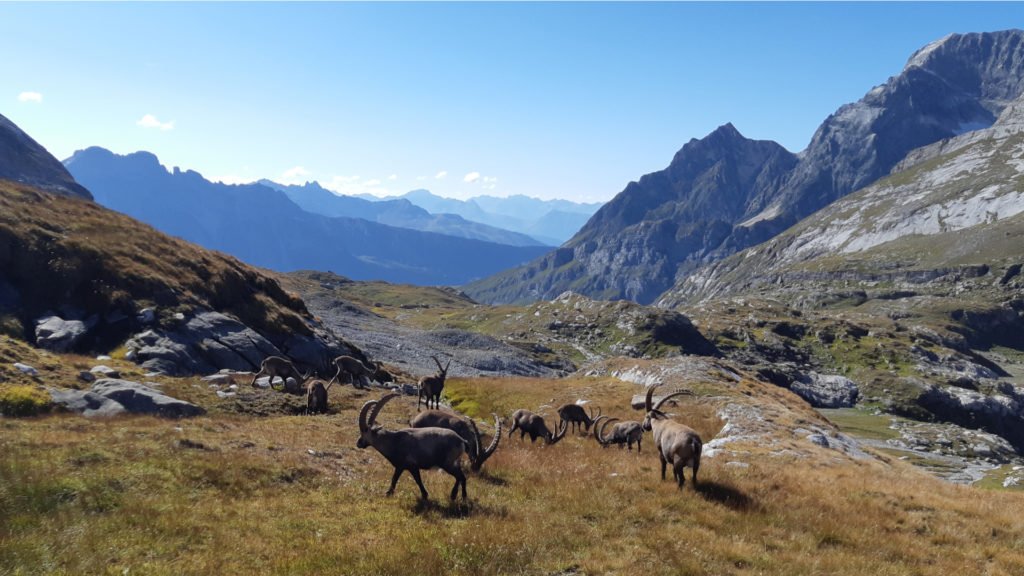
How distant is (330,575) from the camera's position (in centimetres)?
1041

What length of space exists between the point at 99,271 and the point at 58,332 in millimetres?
6385

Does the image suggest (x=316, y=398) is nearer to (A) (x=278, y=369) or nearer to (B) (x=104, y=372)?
(A) (x=278, y=369)

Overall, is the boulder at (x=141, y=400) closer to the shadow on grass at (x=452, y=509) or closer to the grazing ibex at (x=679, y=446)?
the shadow on grass at (x=452, y=509)

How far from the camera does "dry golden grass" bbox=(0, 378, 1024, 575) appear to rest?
37.2 ft

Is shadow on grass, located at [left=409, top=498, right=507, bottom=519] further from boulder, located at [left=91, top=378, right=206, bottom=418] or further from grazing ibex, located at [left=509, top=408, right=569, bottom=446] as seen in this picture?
boulder, located at [left=91, top=378, right=206, bottom=418]

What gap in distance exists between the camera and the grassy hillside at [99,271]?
112 ft

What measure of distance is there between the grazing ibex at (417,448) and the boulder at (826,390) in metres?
131

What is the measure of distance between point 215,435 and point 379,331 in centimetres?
9023

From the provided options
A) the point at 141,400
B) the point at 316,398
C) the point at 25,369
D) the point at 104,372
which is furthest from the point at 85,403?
the point at 316,398

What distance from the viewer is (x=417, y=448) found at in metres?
15.4

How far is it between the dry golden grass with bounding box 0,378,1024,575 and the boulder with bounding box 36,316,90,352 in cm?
1385

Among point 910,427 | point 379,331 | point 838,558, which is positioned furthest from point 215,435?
point 910,427

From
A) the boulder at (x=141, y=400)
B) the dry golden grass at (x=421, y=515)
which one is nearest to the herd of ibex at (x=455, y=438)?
the dry golden grass at (x=421, y=515)

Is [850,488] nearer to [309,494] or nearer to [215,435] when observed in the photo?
[309,494]
